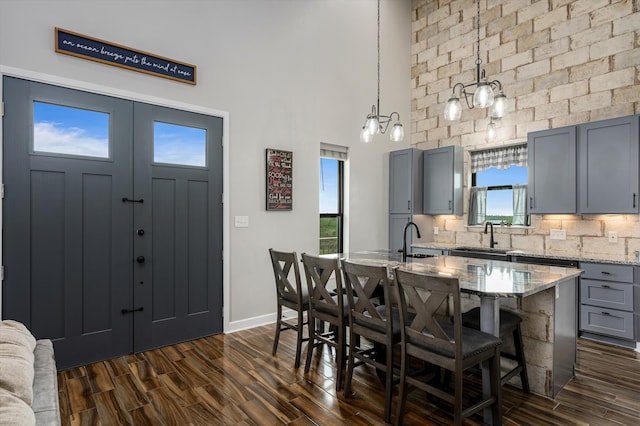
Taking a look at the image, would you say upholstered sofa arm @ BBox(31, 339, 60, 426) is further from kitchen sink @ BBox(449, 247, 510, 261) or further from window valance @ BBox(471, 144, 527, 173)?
window valance @ BBox(471, 144, 527, 173)

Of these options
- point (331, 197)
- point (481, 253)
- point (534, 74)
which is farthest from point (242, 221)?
point (534, 74)

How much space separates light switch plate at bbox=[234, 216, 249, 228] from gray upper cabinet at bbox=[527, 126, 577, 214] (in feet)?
11.4

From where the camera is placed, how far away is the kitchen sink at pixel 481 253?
454cm

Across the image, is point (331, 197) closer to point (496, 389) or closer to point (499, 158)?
point (499, 158)

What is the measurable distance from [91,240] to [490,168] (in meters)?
5.03

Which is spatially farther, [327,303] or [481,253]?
[481,253]

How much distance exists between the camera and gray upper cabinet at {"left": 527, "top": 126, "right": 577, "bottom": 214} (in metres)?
4.10

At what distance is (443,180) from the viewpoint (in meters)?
5.33

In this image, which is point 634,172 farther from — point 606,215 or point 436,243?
point 436,243

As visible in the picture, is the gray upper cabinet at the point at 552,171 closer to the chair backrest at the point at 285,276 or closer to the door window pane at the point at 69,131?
the chair backrest at the point at 285,276

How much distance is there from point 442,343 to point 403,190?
3.75 m

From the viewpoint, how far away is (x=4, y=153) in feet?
9.25

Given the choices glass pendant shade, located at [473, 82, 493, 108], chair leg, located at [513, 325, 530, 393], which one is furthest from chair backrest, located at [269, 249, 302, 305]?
glass pendant shade, located at [473, 82, 493, 108]

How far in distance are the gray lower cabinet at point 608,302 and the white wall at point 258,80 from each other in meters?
2.70
